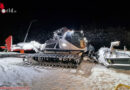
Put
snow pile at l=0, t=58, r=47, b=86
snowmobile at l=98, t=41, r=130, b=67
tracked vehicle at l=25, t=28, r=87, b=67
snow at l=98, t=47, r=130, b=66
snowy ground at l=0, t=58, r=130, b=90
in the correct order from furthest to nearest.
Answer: tracked vehicle at l=25, t=28, r=87, b=67, snow at l=98, t=47, r=130, b=66, snowmobile at l=98, t=41, r=130, b=67, snow pile at l=0, t=58, r=47, b=86, snowy ground at l=0, t=58, r=130, b=90

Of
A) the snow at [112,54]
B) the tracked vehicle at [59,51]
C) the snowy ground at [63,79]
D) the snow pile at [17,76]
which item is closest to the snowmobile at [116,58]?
the snow at [112,54]

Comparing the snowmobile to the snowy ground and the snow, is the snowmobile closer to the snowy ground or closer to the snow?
the snow

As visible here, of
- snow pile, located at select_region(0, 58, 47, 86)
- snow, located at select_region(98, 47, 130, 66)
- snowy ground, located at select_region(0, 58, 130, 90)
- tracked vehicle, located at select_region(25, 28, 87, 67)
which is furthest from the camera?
tracked vehicle, located at select_region(25, 28, 87, 67)

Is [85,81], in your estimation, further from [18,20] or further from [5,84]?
[18,20]

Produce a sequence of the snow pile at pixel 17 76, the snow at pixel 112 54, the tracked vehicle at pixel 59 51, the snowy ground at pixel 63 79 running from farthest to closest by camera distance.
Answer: the tracked vehicle at pixel 59 51 → the snow at pixel 112 54 → the snow pile at pixel 17 76 → the snowy ground at pixel 63 79

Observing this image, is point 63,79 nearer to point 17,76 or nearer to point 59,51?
point 17,76

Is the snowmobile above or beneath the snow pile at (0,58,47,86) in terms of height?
above

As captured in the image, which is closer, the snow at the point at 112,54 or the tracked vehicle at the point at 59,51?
the snow at the point at 112,54

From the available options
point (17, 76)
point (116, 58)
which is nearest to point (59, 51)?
point (17, 76)

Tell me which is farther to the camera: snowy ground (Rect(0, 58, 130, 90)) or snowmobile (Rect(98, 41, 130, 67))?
snowmobile (Rect(98, 41, 130, 67))

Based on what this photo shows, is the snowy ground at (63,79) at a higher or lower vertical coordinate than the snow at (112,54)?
lower

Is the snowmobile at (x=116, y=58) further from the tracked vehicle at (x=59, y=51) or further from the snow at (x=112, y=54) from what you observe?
the tracked vehicle at (x=59, y=51)

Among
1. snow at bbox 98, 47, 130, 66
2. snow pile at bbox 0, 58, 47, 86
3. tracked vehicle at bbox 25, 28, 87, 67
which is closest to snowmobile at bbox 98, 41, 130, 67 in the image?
snow at bbox 98, 47, 130, 66

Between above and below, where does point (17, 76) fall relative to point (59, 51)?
below
